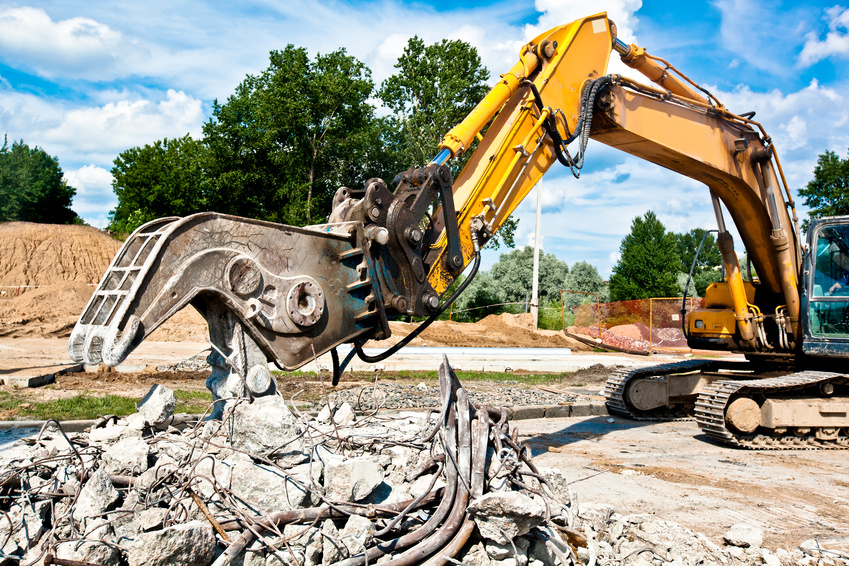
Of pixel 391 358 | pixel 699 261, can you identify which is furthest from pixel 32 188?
pixel 699 261

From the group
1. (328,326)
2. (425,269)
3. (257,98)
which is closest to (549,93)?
(425,269)

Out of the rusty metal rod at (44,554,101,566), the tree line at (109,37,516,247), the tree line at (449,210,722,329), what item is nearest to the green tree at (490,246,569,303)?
the tree line at (449,210,722,329)

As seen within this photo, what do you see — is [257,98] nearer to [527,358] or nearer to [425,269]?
[527,358]

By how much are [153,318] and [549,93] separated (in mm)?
4231

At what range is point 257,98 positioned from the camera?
3572 centimetres

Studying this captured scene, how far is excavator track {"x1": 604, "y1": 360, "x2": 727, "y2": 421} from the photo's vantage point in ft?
32.2

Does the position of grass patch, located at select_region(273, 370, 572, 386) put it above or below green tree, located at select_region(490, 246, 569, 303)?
below

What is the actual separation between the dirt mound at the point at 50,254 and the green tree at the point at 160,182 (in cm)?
272

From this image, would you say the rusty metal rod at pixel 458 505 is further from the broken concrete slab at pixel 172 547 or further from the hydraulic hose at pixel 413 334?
the hydraulic hose at pixel 413 334

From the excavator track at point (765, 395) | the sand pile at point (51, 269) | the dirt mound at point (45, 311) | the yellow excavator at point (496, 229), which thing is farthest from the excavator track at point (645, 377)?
the dirt mound at point (45, 311)

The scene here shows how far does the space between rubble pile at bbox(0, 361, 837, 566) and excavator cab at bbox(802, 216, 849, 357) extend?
435 cm

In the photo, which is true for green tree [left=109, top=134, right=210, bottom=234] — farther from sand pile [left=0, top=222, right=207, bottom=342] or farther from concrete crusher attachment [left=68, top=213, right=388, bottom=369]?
concrete crusher attachment [left=68, top=213, right=388, bottom=369]

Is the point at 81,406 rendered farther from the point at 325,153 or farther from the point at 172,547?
the point at 325,153

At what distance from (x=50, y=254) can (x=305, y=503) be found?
43.1m
